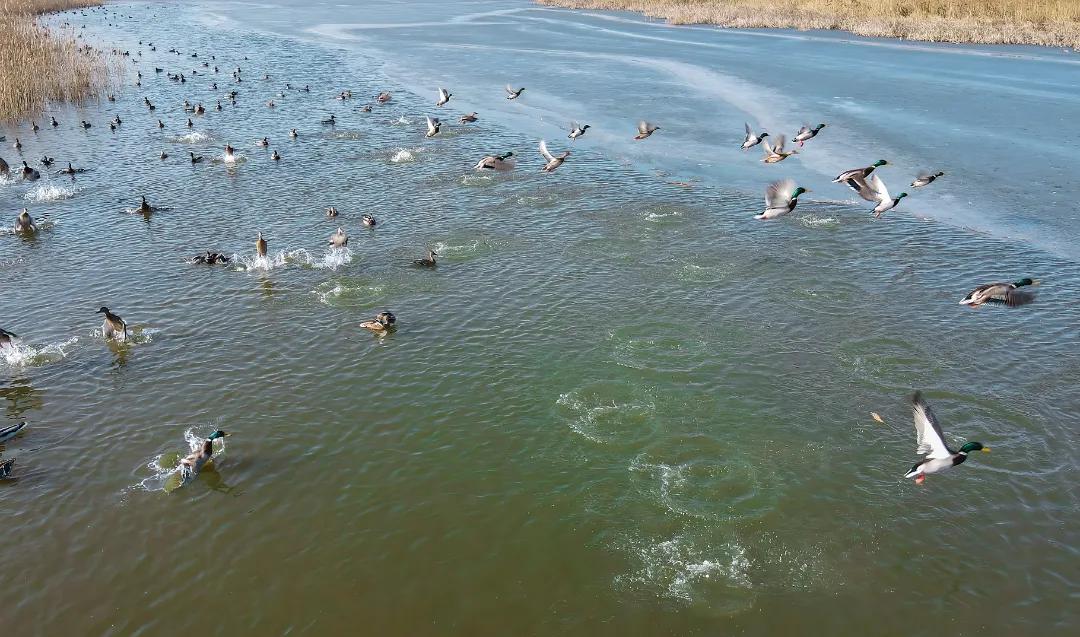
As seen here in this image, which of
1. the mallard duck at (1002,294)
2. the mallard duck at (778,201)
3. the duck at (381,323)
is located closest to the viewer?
the mallard duck at (1002,294)

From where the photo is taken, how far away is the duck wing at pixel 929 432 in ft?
48.7

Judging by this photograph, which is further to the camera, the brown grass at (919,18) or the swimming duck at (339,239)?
the brown grass at (919,18)

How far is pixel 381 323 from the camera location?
22922 mm

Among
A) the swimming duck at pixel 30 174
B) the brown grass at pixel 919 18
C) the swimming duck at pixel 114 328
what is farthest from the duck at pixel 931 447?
the brown grass at pixel 919 18

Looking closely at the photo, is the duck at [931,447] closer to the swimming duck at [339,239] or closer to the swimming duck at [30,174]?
the swimming duck at [339,239]

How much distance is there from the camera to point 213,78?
6303 cm

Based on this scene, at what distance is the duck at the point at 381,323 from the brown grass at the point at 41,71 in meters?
40.3

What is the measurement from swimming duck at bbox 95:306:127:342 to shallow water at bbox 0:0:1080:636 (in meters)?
0.38

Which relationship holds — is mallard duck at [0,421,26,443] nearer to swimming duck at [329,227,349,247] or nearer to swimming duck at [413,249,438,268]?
swimming duck at [329,227,349,247]

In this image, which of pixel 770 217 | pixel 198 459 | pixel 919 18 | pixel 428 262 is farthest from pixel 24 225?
pixel 919 18

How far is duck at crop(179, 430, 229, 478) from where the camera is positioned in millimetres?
16859

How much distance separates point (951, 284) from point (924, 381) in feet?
23.8

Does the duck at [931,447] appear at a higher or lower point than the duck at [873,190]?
lower

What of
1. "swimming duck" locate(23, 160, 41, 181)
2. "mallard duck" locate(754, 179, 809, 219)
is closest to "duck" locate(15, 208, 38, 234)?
"swimming duck" locate(23, 160, 41, 181)
